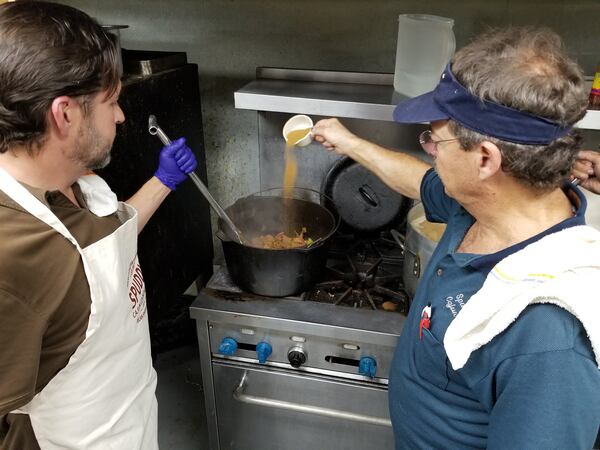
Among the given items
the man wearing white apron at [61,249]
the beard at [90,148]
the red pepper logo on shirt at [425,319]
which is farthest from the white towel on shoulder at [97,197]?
the red pepper logo on shirt at [425,319]

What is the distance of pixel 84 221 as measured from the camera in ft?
2.71

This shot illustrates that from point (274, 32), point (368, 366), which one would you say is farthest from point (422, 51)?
point (368, 366)

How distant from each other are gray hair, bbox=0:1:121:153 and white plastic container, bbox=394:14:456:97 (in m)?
0.79

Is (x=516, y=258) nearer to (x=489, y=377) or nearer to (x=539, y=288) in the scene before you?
(x=539, y=288)

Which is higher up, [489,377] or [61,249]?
[61,249]

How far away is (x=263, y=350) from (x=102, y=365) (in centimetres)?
46

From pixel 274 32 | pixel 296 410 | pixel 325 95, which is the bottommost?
pixel 296 410

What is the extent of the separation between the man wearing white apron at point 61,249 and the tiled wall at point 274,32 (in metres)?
0.86

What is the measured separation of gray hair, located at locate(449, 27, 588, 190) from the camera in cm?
63

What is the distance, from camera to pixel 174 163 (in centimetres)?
112

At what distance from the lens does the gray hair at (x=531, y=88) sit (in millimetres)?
630

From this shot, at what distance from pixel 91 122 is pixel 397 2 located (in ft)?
3.47

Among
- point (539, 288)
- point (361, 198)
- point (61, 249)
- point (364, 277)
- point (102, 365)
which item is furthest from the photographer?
point (361, 198)

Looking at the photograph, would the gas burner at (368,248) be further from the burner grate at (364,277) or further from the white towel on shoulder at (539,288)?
the white towel on shoulder at (539,288)
